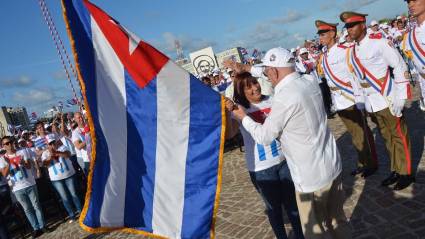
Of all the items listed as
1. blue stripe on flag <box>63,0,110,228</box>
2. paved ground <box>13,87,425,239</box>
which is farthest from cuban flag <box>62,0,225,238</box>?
paved ground <box>13,87,425,239</box>

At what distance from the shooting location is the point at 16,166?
8.12 meters

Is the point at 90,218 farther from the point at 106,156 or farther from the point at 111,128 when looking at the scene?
the point at 111,128

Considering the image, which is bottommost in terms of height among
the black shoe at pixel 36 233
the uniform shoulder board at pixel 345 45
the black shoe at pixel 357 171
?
the black shoe at pixel 36 233

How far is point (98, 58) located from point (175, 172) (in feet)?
3.91

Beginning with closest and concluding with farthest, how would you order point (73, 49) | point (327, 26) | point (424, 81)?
point (73, 49) → point (424, 81) → point (327, 26)

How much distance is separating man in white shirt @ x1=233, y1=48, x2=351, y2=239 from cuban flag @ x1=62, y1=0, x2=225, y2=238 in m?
0.44

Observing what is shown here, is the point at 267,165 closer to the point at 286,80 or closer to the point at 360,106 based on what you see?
the point at 286,80

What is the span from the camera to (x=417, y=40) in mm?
4371

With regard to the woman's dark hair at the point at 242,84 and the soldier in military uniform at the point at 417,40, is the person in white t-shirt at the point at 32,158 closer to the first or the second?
the woman's dark hair at the point at 242,84

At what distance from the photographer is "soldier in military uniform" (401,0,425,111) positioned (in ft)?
13.7

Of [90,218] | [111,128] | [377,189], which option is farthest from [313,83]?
[377,189]

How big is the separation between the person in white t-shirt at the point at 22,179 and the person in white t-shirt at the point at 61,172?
41cm

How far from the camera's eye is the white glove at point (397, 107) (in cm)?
489

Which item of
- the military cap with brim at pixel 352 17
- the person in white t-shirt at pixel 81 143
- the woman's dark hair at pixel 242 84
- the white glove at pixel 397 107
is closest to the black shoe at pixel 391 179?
the white glove at pixel 397 107
